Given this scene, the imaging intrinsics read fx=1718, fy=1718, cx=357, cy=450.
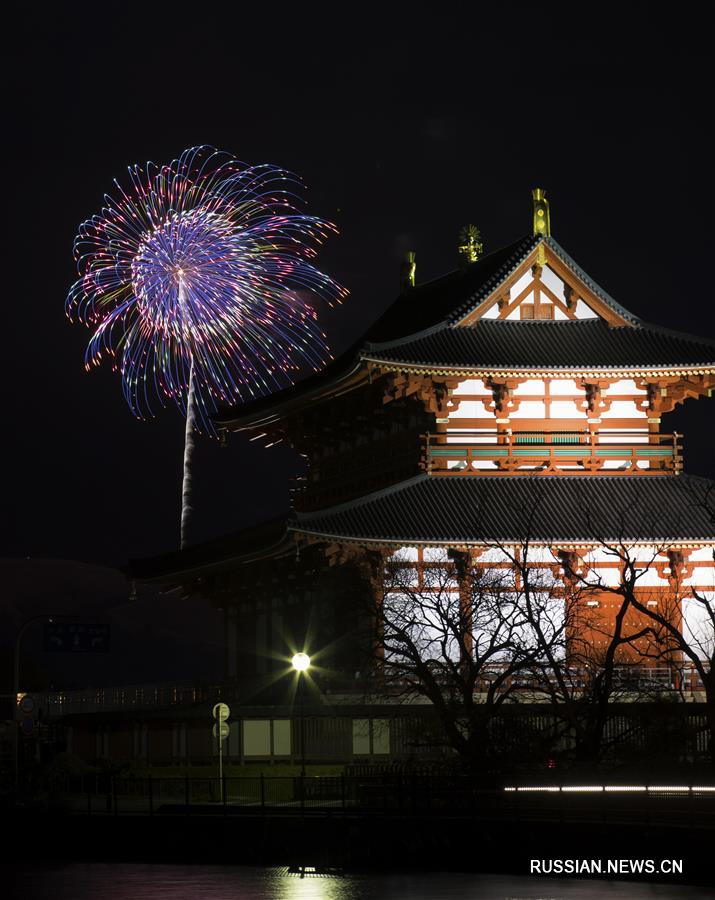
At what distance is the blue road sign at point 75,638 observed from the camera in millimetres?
62844

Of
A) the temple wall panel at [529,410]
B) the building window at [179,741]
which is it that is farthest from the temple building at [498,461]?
the building window at [179,741]

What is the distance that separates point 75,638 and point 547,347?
20.5 metres

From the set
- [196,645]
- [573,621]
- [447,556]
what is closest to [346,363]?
[447,556]

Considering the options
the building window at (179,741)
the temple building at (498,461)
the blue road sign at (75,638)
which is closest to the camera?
the temple building at (498,461)

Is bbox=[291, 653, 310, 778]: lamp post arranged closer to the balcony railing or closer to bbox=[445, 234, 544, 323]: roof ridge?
the balcony railing

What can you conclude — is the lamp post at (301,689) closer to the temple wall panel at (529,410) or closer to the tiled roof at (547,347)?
the tiled roof at (547,347)

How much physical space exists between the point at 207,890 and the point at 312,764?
2097cm

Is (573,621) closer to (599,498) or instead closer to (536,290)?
(599,498)

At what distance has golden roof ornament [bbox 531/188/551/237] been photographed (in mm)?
61138

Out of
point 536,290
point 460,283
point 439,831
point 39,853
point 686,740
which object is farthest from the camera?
point 460,283

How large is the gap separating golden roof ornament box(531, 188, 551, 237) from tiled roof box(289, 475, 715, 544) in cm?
887

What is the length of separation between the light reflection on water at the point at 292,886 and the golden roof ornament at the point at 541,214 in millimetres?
29030

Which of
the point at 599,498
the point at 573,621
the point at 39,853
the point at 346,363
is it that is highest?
the point at 346,363

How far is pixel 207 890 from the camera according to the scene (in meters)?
35.2
